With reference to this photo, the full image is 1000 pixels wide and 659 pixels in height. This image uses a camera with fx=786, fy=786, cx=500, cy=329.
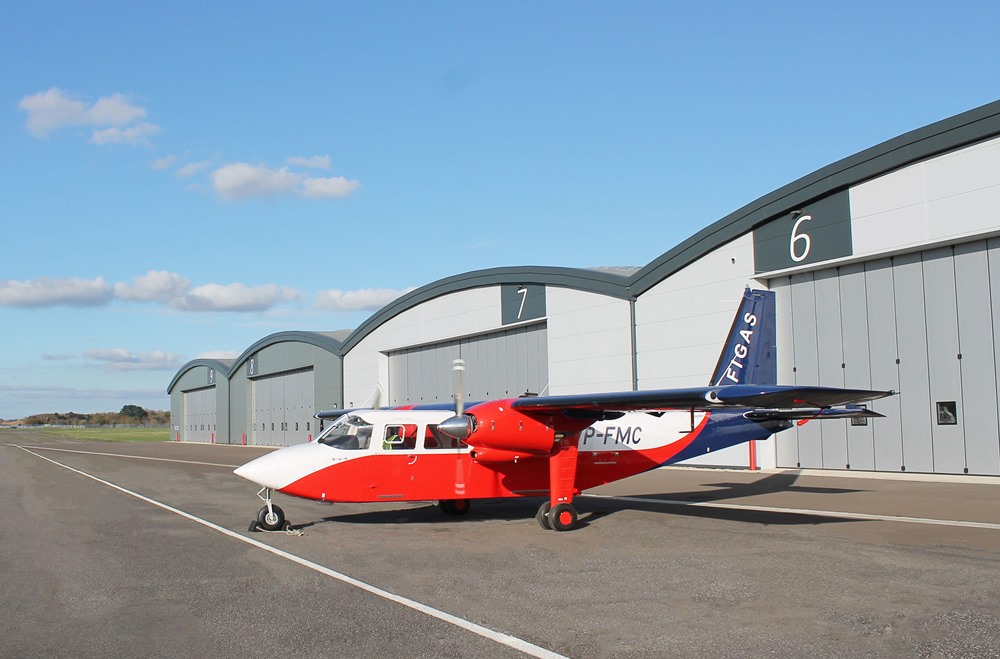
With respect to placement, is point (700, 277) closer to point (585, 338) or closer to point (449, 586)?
point (585, 338)

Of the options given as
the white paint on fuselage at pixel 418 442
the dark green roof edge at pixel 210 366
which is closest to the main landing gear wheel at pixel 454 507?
the white paint on fuselage at pixel 418 442

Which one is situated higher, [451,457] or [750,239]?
[750,239]

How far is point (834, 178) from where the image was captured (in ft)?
80.1

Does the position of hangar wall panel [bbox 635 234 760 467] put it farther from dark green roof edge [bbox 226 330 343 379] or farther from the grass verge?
the grass verge

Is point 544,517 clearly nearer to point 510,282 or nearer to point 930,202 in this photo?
point 930,202

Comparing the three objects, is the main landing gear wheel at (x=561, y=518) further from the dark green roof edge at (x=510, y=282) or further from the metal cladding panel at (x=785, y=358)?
the dark green roof edge at (x=510, y=282)

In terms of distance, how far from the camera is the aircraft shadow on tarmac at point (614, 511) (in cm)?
1570

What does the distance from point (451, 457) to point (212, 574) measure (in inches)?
228

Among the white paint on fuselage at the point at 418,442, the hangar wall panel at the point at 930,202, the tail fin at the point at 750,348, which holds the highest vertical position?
the hangar wall panel at the point at 930,202

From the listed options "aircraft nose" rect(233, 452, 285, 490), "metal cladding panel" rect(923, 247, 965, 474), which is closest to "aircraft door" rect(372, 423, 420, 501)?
"aircraft nose" rect(233, 452, 285, 490)

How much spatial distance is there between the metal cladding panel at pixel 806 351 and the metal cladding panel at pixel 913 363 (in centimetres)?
277

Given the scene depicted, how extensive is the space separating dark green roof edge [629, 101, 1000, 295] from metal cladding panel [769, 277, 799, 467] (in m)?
2.51

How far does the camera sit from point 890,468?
23531 mm

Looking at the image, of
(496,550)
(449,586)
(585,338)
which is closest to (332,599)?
(449,586)
